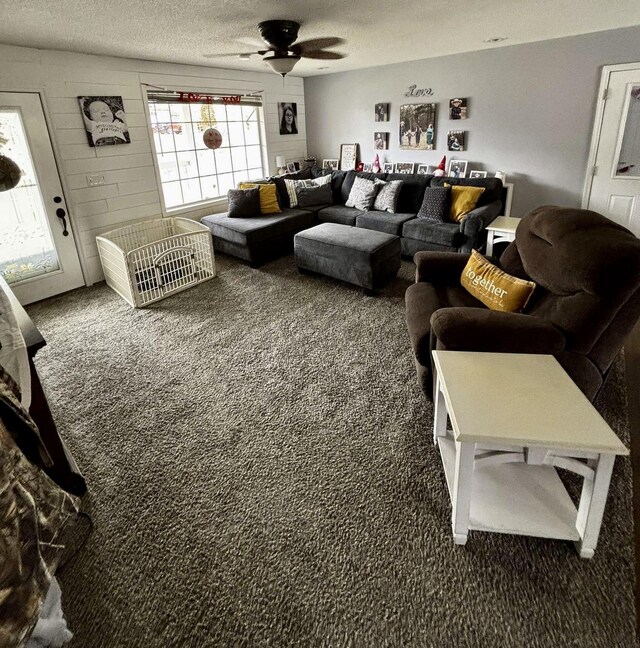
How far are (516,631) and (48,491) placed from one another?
1.48 meters

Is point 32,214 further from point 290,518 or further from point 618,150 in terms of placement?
point 618,150

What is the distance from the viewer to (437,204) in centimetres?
430

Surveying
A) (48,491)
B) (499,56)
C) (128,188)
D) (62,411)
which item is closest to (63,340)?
(62,411)

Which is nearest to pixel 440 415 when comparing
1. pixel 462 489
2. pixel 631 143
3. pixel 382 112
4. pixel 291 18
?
pixel 462 489

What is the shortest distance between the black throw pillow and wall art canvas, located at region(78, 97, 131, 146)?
1215mm

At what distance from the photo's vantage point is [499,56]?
429cm

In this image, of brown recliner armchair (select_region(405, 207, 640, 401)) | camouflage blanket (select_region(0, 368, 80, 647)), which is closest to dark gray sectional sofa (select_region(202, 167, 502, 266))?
brown recliner armchair (select_region(405, 207, 640, 401))

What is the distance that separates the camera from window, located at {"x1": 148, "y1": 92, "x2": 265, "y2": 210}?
4.69 meters

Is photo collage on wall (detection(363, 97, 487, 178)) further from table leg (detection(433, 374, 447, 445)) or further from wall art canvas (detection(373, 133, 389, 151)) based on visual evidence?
table leg (detection(433, 374, 447, 445))

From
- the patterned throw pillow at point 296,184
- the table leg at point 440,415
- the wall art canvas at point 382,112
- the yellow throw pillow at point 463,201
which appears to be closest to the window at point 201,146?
the patterned throw pillow at point 296,184

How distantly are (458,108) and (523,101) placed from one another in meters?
0.69

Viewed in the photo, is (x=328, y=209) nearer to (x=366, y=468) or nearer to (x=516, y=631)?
(x=366, y=468)

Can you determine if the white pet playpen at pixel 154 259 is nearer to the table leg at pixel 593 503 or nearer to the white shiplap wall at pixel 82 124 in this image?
the white shiplap wall at pixel 82 124

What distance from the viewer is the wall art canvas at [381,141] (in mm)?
5405
